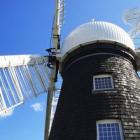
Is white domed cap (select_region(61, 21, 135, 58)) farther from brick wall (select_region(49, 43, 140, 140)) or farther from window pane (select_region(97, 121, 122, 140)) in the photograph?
window pane (select_region(97, 121, 122, 140))

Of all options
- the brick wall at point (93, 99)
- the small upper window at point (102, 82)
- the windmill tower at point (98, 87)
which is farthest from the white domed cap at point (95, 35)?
the small upper window at point (102, 82)

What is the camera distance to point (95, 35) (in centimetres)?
1413

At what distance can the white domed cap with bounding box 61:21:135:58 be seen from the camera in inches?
553

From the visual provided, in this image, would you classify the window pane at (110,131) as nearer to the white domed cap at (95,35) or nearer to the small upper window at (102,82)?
the small upper window at (102,82)

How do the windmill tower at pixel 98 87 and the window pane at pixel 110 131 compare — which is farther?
the windmill tower at pixel 98 87

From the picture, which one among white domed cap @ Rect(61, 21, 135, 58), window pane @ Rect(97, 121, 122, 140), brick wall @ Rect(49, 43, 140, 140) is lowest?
window pane @ Rect(97, 121, 122, 140)

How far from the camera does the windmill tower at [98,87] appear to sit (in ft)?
36.6

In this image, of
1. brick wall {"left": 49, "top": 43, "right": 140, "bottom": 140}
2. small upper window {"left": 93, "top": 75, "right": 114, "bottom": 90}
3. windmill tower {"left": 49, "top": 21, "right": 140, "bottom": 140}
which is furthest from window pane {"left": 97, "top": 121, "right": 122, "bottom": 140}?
small upper window {"left": 93, "top": 75, "right": 114, "bottom": 90}

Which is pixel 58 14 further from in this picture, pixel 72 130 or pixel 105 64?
pixel 72 130

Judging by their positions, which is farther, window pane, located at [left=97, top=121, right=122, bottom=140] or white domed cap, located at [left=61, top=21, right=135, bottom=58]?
white domed cap, located at [left=61, top=21, right=135, bottom=58]

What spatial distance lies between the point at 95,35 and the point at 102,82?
2344 millimetres

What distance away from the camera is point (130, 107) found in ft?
38.1

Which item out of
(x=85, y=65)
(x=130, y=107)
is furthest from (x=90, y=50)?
(x=130, y=107)

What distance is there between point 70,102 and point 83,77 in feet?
4.05
